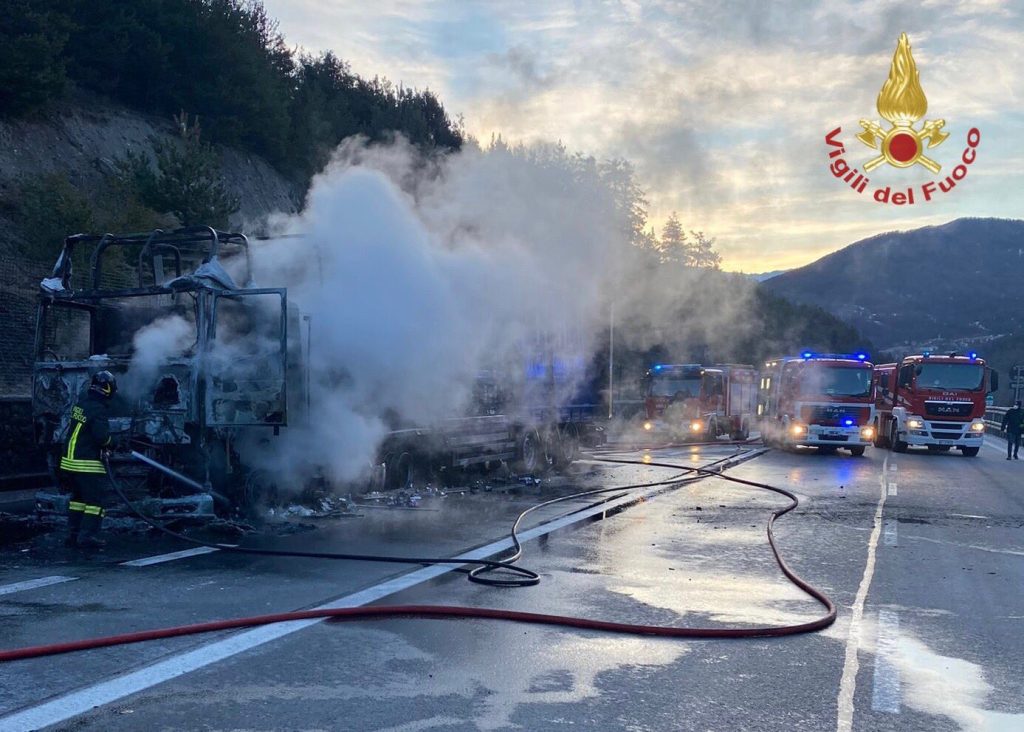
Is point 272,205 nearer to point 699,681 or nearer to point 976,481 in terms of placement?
point 976,481

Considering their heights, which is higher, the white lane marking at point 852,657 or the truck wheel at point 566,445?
the truck wheel at point 566,445

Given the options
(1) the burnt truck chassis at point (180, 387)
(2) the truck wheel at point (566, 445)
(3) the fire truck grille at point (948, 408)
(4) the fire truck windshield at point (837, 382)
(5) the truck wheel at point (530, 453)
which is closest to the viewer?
(1) the burnt truck chassis at point (180, 387)

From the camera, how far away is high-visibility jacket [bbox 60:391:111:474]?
29.9 ft

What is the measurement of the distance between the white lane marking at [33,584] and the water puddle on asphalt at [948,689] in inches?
247

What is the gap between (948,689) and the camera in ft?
17.6

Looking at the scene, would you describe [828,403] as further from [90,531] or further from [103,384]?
[90,531]

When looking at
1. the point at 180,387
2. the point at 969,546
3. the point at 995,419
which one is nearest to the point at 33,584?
the point at 180,387

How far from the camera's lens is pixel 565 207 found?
1630 cm

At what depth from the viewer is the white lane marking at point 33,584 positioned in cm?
725

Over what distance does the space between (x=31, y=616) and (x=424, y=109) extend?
24.2 metres

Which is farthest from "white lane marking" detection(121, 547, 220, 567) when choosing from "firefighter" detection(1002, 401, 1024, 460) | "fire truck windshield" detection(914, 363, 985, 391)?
"firefighter" detection(1002, 401, 1024, 460)

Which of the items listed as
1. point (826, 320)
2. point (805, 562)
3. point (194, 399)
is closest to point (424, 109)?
point (194, 399)

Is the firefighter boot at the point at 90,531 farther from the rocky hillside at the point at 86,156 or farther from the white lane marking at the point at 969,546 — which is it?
the rocky hillside at the point at 86,156

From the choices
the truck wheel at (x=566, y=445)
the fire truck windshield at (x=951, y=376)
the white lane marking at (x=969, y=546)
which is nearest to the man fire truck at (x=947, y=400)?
the fire truck windshield at (x=951, y=376)
